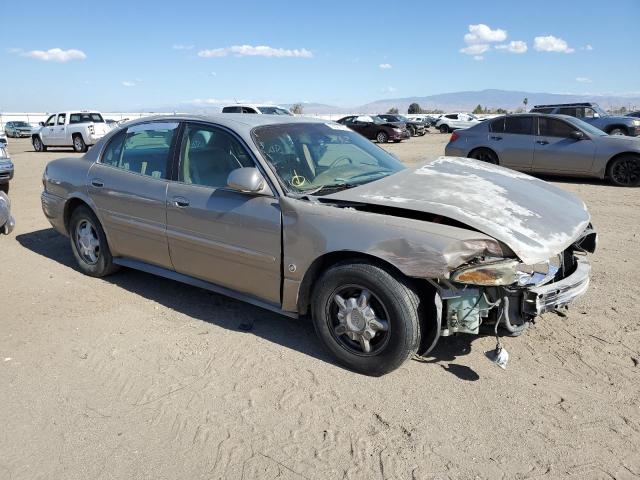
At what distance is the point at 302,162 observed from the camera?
3.92 m

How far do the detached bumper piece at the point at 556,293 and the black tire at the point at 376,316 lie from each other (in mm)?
672

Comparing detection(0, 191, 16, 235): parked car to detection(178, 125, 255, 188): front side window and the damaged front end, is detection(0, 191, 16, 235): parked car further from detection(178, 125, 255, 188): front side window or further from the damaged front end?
the damaged front end

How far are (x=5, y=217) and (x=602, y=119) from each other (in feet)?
62.6

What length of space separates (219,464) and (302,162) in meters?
2.23

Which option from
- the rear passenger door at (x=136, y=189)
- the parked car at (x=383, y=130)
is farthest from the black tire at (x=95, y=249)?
the parked car at (x=383, y=130)

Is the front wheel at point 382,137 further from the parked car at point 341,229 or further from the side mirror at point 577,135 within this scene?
the parked car at point 341,229

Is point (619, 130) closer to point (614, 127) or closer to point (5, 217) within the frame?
point (614, 127)

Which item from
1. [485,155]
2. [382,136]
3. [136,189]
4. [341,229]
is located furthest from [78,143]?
[341,229]

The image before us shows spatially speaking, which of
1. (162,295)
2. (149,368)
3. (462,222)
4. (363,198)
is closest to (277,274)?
(363,198)

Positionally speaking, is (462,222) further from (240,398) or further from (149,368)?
(149,368)

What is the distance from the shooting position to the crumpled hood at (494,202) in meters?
3.04

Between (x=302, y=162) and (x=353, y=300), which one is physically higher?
(x=302, y=162)

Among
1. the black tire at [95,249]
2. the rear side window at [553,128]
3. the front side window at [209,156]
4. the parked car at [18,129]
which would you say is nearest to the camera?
the front side window at [209,156]

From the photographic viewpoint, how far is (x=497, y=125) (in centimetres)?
1170
